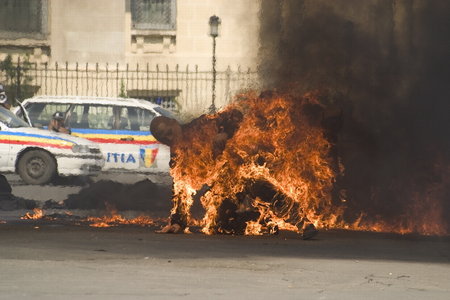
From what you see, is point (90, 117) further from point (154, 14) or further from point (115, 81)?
point (154, 14)

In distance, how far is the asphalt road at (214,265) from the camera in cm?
912

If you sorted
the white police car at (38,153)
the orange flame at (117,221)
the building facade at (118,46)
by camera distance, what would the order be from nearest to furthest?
the orange flame at (117,221) → the white police car at (38,153) → the building facade at (118,46)

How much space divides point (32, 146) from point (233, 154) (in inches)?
376

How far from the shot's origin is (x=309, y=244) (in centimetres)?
1243

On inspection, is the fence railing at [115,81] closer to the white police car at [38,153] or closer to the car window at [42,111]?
the car window at [42,111]

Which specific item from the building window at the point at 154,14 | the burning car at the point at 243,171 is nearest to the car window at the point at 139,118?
the building window at the point at 154,14

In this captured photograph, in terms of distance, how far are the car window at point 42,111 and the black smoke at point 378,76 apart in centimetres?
850

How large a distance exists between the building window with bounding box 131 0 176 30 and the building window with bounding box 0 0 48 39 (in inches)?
98.1

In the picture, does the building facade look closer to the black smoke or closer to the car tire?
the car tire

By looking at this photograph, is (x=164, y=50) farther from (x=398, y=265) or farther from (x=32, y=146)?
(x=398, y=265)

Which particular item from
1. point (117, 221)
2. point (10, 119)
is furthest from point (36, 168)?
point (117, 221)

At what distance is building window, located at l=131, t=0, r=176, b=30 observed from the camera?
31.5 metres

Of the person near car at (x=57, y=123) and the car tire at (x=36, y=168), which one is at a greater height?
the person near car at (x=57, y=123)

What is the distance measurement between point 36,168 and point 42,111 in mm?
2000
